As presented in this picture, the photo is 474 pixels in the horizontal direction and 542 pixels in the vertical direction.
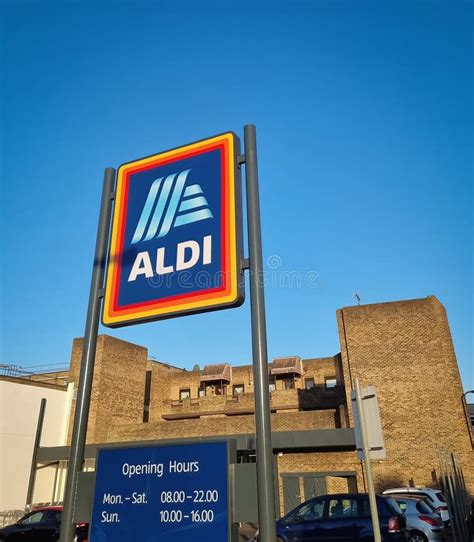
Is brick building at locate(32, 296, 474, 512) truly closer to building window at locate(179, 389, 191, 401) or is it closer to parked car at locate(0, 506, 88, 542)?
parked car at locate(0, 506, 88, 542)

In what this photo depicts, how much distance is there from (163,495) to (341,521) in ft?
27.1

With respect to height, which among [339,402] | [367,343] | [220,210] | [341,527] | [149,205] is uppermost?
[367,343]

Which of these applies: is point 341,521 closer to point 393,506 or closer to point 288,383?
point 393,506

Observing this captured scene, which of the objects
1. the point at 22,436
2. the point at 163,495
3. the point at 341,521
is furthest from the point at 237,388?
the point at 163,495

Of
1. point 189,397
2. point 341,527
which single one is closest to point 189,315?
point 341,527

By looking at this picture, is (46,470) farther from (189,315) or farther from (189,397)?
(189,315)

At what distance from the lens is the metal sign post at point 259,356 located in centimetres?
246

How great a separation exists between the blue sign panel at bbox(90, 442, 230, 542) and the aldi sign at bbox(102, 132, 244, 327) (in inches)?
40.2

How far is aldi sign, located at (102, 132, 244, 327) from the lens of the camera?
3.32 metres

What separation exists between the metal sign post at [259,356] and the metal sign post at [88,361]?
4.77ft

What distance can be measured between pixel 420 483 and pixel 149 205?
2530 cm

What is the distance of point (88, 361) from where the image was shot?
3.57 m

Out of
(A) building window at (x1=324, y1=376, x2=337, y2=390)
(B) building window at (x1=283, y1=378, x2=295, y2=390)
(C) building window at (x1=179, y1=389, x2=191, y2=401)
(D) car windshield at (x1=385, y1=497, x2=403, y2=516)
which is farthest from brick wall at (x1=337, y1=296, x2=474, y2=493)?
(C) building window at (x1=179, y1=389, x2=191, y2=401)

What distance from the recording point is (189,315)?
134 inches
